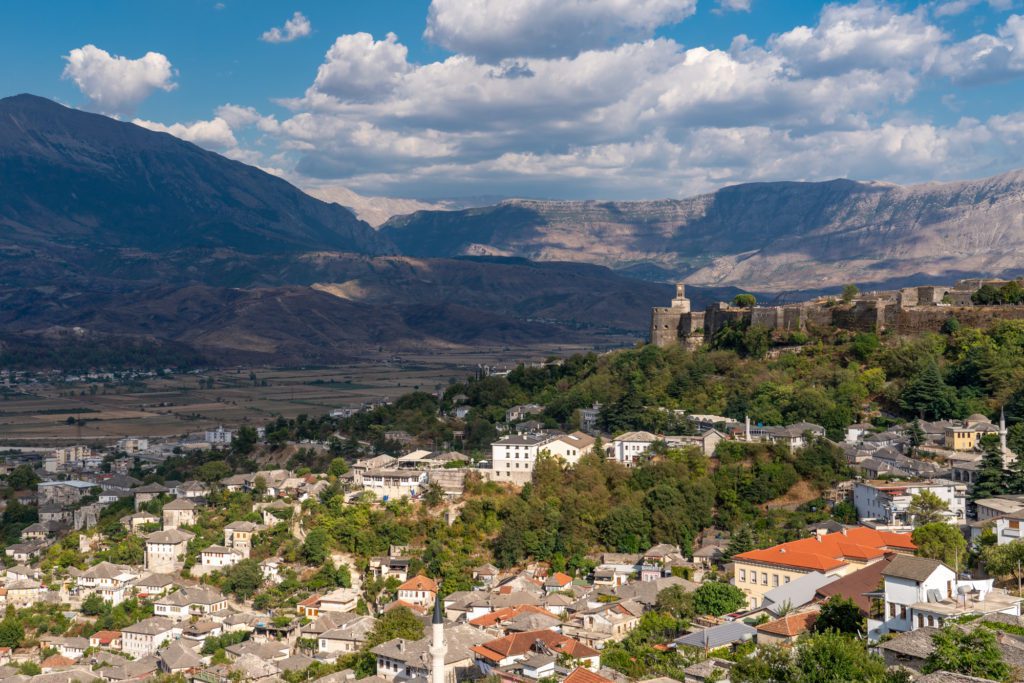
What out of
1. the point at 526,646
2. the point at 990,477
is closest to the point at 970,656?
the point at 526,646

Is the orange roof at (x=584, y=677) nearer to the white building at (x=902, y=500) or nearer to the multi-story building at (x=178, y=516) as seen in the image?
the white building at (x=902, y=500)

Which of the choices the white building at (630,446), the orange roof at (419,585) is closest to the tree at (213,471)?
the orange roof at (419,585)

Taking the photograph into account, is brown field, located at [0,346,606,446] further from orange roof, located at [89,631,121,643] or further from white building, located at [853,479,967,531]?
white building, located at [853,479,967,531]

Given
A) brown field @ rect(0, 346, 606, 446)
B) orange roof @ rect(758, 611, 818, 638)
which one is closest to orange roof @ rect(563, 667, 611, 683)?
orange roof @ rect(758, 611, 818, 638)

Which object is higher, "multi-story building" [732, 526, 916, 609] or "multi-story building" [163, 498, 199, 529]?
"multi-story building" [732, 526, 916, 609]

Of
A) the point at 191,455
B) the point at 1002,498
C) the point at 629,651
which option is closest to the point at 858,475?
the point at 1002,498
